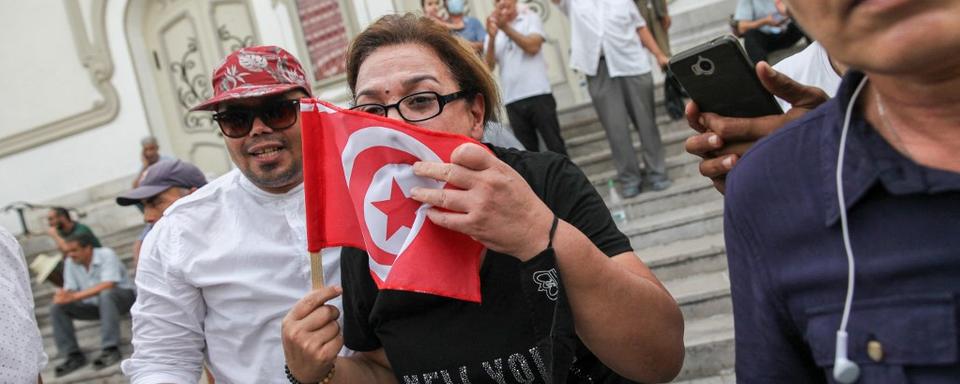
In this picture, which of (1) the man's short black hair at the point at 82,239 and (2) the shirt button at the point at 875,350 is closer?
(2) the shirt button at the point at 875,350

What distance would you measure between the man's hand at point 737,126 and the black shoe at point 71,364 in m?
7.20

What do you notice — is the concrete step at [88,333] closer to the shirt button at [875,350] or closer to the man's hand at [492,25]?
the man's hand at [492,25]

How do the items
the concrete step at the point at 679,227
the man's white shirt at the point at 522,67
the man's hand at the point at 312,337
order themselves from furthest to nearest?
1. the man's white shirt at the point at 522,67
2. the concrete step at the point at 679,227
3. the man's hand at the point at 312,337

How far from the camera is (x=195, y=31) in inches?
428

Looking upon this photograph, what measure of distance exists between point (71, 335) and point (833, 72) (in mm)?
7194

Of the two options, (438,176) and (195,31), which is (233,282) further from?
(195,31)

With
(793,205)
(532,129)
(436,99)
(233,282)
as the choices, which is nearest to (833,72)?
(436,99)

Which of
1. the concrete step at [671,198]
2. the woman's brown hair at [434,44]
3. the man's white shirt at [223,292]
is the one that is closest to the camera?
the woman's brown hair at [434,44]

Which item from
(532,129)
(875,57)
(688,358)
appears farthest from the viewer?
(532,129)

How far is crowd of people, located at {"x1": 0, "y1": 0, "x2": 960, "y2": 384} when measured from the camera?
0.92m

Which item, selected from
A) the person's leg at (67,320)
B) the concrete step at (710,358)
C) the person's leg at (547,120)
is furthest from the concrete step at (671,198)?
the person's leg at (67,320)

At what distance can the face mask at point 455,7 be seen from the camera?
6.67 m

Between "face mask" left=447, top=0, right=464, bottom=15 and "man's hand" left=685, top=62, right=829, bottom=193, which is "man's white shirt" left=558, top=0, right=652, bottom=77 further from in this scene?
"man's hand" left=685, top=62, right=829, bottom=193

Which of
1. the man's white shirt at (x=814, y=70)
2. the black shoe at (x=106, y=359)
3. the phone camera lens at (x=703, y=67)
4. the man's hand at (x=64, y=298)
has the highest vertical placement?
the phone camera lens at (x=703, y=67)
